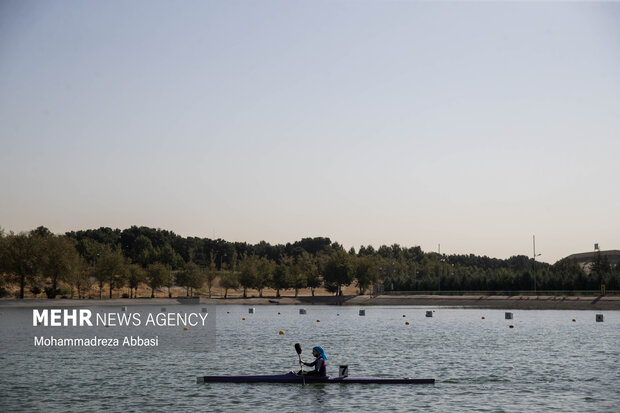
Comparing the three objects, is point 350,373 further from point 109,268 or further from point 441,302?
point 109,268

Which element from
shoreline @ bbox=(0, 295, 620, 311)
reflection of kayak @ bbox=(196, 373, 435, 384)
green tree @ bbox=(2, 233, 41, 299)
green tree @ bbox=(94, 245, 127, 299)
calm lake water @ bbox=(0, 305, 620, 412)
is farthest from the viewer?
green tree @ bbox=(94, 245, 127, 299)

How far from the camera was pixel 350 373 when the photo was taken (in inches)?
1829

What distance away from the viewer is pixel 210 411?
32781mm

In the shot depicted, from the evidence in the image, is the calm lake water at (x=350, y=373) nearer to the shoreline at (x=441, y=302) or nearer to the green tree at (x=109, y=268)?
Result: the shoreline at (x=441, y=302)

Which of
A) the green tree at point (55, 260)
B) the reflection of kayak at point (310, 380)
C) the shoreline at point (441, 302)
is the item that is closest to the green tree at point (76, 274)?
the green tree at point (55, 260)

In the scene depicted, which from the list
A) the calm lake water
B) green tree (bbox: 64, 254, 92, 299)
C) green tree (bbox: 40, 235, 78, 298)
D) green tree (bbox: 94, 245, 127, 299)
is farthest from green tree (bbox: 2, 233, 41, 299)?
the calm lake water

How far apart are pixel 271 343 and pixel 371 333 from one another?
17.4 m

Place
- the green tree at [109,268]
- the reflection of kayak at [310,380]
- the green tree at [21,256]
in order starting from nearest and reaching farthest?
the reflection of kayak at [310,380], the green tree at [21,256], the green tree at [109,268]

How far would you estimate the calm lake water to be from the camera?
1372 inches

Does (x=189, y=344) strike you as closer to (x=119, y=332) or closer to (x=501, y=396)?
(x=119, y=332)

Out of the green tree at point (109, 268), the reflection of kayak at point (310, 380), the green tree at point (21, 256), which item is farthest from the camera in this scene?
the green tree at point (109, 268)

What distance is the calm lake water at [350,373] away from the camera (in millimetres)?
34844

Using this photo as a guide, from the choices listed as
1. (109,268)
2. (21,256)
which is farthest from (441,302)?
Result: (21,256)

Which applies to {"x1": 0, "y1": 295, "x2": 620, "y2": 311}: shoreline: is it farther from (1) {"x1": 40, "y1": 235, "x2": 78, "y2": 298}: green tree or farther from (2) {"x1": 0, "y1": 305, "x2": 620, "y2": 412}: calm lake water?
(2) {"x1": 0, "y1": 305, "x2": 620, "y2": 412}: calm lake water
